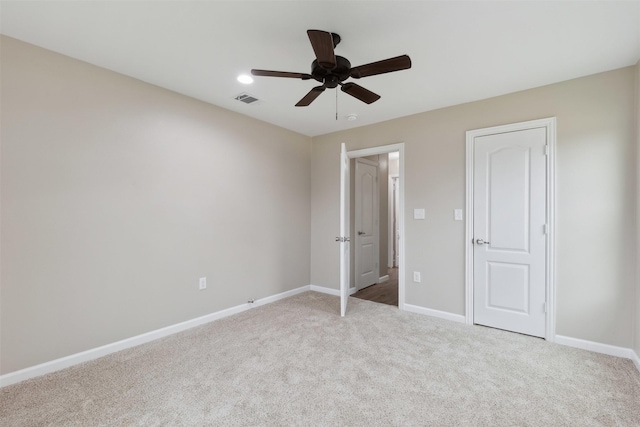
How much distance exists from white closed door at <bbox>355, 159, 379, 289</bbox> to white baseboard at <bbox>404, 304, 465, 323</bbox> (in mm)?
1122

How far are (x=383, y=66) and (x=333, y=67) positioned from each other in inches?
12.3

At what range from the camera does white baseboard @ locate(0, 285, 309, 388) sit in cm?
206

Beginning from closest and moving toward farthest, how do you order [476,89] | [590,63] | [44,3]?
[44,3] < [590,63] < [476,89]

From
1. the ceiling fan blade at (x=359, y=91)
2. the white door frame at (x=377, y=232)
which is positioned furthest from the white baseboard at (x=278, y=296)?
the ceiling fan blade at (x=359, y=91)

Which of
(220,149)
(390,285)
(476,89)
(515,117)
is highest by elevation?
(476,89)

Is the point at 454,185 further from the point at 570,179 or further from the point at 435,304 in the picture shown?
the point at 435,304

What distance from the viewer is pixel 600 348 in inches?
98.1

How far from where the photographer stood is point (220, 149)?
11.0 ft

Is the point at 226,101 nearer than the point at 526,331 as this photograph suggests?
No

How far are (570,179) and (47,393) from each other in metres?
4.44

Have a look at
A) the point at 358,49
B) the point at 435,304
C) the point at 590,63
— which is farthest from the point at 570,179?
the point at 358,49

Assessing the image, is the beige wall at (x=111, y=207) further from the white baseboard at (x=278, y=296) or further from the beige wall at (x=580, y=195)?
the beige wall at (x=580, y=195)

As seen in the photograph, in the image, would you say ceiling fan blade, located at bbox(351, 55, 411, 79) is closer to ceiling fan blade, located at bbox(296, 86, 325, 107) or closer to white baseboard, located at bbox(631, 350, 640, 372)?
ceiling fan blade, located at bbox(296, 86, 325, 107)

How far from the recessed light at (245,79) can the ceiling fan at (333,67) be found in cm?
75
